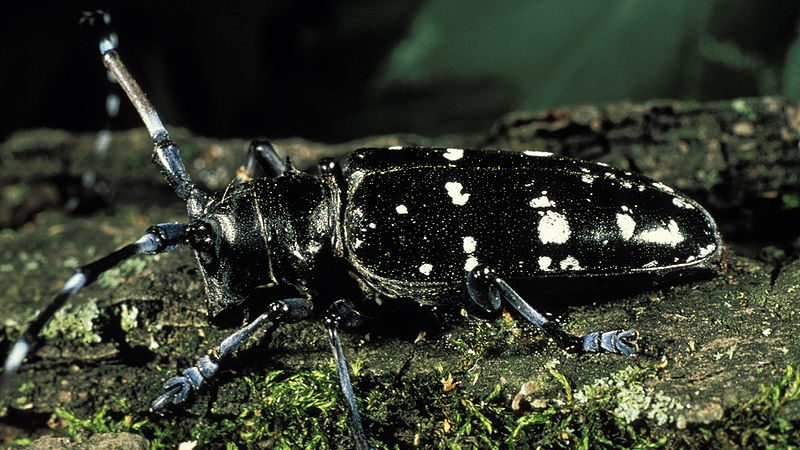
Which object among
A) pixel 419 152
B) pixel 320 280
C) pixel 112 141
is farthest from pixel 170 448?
pixel 112 141

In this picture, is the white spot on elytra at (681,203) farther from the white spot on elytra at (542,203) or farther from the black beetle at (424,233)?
the white spot on elytra at (542,203)

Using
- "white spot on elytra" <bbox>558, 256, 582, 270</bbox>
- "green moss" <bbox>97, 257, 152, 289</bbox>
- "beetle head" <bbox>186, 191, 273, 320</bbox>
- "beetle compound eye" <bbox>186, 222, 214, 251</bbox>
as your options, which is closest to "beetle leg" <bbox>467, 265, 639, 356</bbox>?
"white spot on elytra" <bbox>558, 256, 582, 270</bbox>

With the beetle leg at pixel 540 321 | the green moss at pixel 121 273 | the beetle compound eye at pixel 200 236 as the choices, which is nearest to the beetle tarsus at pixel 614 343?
the beetle leg at pixel 540 321

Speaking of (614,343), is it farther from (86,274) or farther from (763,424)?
(86,274)

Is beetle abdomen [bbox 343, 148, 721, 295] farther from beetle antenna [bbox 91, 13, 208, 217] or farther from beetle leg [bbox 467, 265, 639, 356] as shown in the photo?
beetle antenna [bbox 91, 13, 208, 217]

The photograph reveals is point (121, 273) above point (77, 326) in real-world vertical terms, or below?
above

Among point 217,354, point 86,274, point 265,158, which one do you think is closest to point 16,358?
point 86,274
